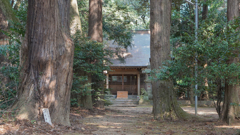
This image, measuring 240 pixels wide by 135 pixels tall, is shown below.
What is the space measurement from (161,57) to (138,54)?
48.5 feet

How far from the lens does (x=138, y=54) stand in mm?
24578

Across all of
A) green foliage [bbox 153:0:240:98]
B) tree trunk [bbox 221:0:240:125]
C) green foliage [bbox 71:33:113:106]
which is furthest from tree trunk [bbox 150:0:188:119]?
green foliage [bbox 71:33:113:106]

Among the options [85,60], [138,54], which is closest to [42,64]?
[85,60]

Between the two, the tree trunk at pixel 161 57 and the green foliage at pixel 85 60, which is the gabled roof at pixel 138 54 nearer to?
the green foliage at pixel 85 60

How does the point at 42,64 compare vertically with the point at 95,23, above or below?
below

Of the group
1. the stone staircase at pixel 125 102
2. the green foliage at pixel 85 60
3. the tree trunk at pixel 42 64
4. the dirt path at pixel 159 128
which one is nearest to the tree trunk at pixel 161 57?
the dirt path at pixel 159 128

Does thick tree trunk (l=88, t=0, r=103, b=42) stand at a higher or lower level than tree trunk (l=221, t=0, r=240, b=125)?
higher

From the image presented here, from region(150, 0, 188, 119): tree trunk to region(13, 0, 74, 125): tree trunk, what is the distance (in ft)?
14.9

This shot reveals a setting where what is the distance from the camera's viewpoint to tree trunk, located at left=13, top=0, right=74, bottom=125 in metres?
6.06

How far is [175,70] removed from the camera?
320 inches

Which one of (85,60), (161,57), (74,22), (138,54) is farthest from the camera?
(138,54)

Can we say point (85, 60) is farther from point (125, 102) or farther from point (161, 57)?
point (125, 102)

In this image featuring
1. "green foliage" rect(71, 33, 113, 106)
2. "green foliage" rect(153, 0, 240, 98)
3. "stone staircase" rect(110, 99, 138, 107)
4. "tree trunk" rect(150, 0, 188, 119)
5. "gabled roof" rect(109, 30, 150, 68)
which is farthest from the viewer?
"gabled roof" rect(109, 30, 150, 68)

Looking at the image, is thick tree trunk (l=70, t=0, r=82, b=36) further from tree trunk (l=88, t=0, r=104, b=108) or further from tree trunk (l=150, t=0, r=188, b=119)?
tree trunk (l=150, t=0, r=188, b=119)
